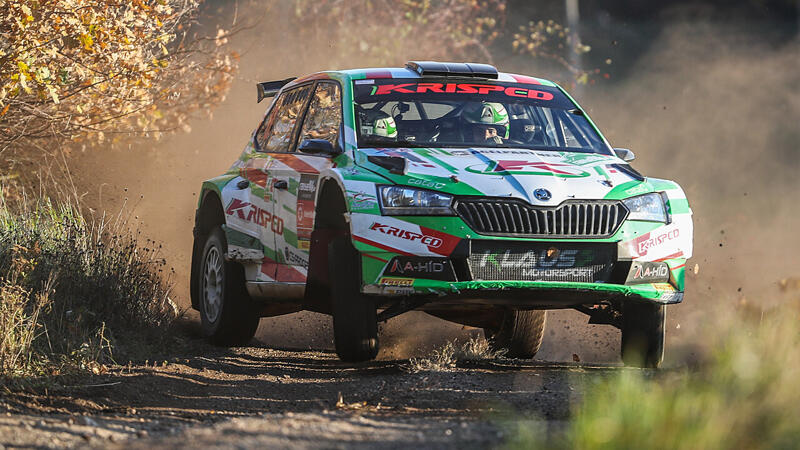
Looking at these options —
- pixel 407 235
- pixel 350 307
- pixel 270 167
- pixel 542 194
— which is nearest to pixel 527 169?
pixel 542 194

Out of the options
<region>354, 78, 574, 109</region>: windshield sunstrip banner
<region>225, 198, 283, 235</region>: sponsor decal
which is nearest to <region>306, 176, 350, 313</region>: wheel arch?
<region>225, 198, 283, 235</region>: sponsor decal

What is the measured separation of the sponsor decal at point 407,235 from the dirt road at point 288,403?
0.76 meters

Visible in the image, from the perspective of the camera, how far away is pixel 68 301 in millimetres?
8836

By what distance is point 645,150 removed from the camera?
22109 mm

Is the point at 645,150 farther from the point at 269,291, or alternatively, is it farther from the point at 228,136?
the point at 269,291

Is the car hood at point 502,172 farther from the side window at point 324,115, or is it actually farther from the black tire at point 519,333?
the black tire at point 519,333

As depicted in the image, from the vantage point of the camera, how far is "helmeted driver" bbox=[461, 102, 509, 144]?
8.37m

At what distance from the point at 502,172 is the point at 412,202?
1.89 ft

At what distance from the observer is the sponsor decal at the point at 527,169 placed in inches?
293

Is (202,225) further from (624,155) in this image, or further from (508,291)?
(508,291)

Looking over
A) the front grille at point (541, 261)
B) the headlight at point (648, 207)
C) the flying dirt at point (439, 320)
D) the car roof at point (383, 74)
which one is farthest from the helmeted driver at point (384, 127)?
the headlight at point (648, 207)

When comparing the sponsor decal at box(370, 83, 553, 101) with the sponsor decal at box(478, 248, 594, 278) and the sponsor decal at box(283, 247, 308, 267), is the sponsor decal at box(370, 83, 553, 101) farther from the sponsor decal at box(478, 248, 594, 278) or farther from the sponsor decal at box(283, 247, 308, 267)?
the sponsor decal at box(478, 248, 594, 278)

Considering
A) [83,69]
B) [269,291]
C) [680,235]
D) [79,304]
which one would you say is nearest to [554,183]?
[680,235]

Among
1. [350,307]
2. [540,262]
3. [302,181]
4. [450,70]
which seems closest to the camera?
[540,262]
